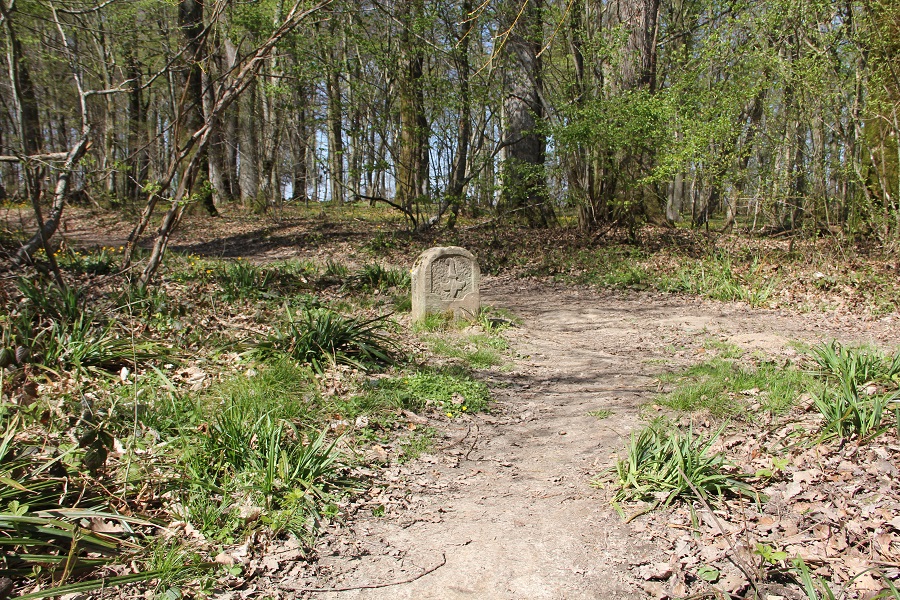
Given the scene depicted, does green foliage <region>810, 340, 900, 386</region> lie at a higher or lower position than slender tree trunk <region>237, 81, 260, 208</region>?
lower

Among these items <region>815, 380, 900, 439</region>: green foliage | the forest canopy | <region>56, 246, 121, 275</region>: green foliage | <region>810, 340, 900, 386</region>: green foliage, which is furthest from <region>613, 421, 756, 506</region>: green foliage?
<region>56, 246, 121, 275</region>: green foliage

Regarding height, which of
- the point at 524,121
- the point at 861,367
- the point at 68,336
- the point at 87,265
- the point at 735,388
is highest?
the point at 524,121

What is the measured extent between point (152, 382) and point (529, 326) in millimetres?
4873

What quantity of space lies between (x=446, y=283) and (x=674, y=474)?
4.60 m

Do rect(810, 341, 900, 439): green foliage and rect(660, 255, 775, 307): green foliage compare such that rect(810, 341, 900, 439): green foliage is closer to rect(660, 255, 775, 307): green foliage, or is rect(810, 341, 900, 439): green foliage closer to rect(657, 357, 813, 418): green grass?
rect(657, 357, 813, 418): green grass

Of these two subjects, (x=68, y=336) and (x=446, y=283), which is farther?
(x=446, y=283)

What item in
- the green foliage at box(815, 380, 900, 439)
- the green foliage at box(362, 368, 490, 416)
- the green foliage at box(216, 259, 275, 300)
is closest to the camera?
the green foliage at box(815, 380, 900, 439)

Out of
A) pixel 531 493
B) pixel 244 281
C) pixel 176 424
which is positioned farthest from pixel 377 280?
pixel 531 493

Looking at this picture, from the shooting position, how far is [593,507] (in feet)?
11.9

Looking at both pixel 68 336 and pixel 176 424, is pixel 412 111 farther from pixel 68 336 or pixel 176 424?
pixel 176 424

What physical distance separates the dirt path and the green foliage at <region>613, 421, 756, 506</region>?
0.73 feet

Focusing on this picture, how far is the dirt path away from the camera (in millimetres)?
3018

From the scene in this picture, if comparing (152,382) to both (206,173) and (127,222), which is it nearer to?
(127,222)

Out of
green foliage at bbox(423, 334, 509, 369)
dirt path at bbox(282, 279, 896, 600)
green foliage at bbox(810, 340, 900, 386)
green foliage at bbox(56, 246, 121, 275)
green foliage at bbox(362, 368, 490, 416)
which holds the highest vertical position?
green foliage at bbox(56, 246, 121, 275)
